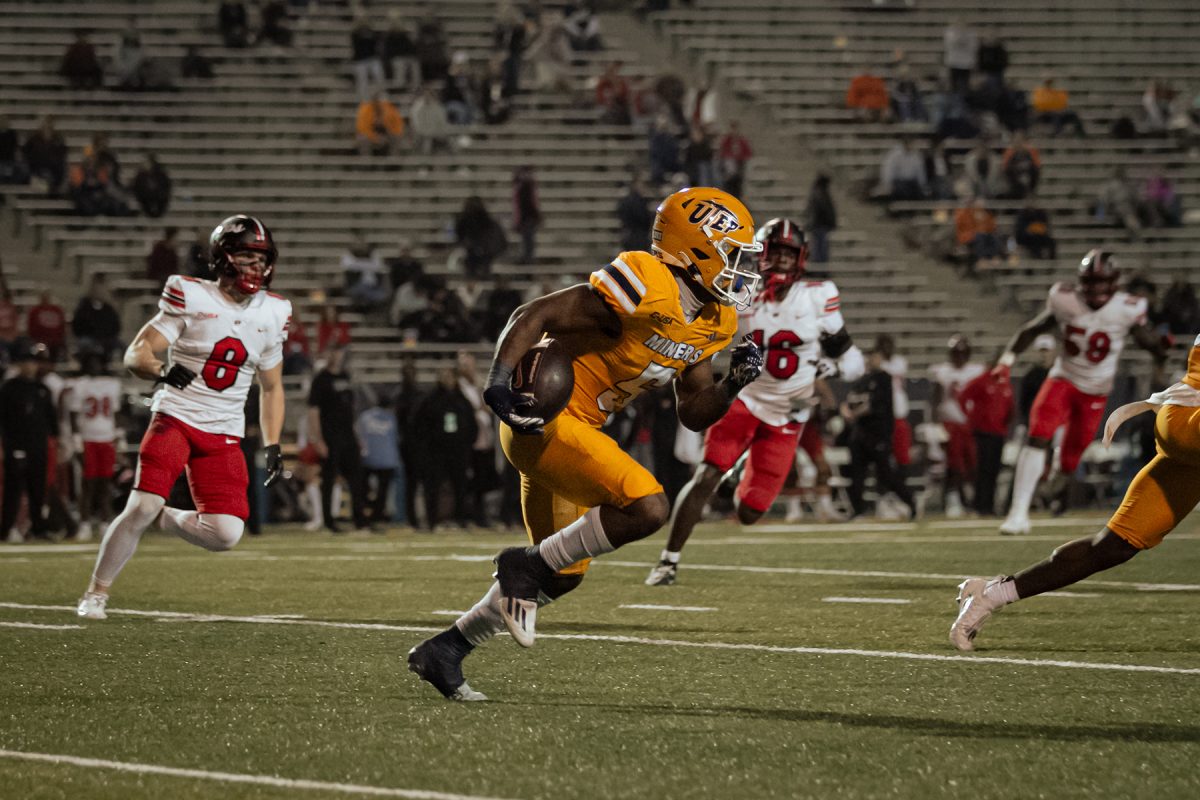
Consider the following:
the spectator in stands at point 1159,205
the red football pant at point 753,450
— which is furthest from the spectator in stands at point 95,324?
the spectator in stands at point 1159,205

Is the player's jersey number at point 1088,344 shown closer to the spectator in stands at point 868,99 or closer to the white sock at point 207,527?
the white sock at point 207,527

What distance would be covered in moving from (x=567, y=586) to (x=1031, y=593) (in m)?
1.85

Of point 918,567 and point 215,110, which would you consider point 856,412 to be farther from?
point 215,110

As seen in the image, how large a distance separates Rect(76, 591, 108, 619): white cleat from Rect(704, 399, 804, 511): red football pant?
3.41 m

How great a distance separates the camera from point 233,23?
24375 millimetres

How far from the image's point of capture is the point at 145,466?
807 centimetres

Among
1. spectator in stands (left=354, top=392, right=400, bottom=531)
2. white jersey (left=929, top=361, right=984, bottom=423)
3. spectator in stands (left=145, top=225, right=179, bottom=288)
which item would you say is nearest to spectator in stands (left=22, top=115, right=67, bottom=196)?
spectator in stands (left=145, top=225, right=179, bottom=288)

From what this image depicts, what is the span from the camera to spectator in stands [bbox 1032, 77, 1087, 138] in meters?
26.2

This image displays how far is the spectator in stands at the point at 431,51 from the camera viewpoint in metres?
24.3

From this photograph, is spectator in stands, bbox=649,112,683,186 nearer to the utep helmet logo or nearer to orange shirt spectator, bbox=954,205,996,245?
orange shirt spectator, bbox=954,205,996,245

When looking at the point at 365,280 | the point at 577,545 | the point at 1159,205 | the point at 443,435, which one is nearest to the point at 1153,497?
the point at 577,545

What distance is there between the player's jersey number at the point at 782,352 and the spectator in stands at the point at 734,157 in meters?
12.6

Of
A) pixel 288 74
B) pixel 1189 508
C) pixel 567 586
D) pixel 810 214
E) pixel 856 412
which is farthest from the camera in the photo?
pixel 288 74

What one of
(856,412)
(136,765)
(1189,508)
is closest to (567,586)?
(136,765)
